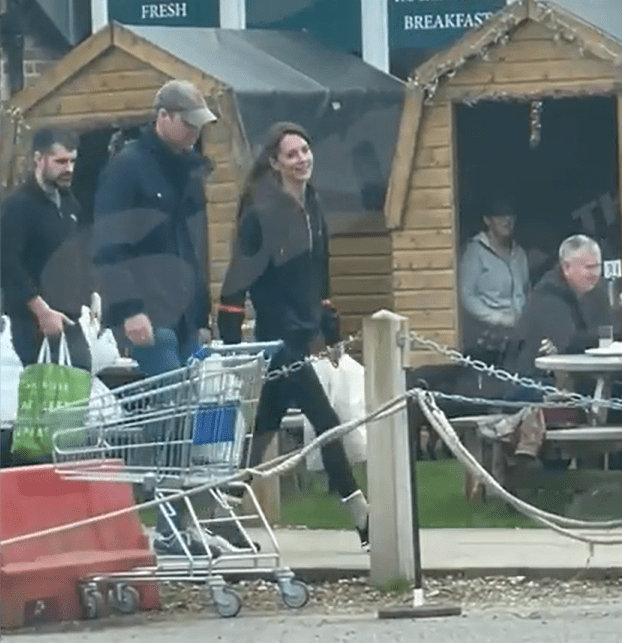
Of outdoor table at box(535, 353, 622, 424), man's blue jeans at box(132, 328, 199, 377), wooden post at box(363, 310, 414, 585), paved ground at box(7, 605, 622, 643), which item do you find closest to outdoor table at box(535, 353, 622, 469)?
outdoor table at box(535, 353, 622, 424)

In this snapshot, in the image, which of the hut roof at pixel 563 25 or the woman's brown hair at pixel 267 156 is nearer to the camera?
the woman's brown hair at pixel 267 156

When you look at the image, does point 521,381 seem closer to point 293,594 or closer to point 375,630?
point 293,594

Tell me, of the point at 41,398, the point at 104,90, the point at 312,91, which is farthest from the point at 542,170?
the point at 41,398

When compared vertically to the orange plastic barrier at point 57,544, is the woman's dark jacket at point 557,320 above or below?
above

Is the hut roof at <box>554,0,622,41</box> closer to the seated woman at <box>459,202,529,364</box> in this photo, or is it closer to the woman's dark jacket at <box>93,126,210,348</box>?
the seated woman at <box>459,202,529,364</box>

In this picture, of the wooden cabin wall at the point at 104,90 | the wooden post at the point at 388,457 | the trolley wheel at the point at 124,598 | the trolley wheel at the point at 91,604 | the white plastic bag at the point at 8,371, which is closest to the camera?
the trolley wheel at the point at 91,604

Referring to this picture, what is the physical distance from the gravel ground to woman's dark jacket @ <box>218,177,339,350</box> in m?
1.77

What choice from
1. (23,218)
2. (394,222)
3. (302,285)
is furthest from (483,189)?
(23,218)

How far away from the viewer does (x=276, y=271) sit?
1330 centimetres

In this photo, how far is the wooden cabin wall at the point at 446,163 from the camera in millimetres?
14320

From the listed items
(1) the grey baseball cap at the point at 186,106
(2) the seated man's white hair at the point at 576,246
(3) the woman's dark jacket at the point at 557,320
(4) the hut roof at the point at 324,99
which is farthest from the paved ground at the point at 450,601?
(4) the hut roof at the point at 324,99

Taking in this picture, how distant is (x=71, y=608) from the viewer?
11.2 meters

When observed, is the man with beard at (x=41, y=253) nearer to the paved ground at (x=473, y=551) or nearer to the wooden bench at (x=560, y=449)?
the paved ground at (x=473, y=551)

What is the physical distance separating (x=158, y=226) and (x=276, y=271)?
0.62m
